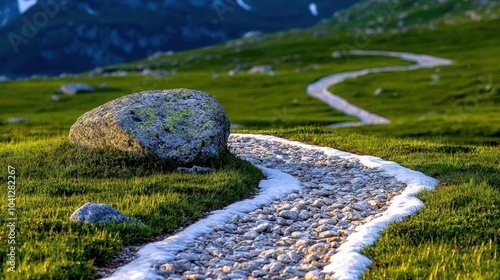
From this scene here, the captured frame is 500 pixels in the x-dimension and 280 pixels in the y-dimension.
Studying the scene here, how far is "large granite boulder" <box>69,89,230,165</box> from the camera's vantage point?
2203 cm

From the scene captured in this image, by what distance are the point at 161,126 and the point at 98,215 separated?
364 inches

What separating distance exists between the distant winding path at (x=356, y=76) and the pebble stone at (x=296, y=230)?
113 feet

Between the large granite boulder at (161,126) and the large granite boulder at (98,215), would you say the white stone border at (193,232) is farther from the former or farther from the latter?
the large granite boulder at (161,126)

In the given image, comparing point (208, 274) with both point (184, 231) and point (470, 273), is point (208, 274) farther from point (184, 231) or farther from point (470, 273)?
point (470, 273)

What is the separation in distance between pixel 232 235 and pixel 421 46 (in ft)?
461

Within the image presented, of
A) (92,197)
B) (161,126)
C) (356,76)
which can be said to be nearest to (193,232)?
(92,197)

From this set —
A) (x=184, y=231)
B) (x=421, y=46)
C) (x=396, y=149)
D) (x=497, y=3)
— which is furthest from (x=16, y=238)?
(x=497, y=3)

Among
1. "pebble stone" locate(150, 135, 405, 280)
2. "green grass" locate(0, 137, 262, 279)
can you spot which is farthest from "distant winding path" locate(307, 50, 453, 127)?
"green grass" locate(0, 137, 262, 279)

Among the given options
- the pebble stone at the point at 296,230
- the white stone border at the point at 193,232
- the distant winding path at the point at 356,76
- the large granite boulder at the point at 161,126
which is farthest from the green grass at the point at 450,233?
the distant winding path at the point at 356,76

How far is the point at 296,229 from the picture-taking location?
14.9m

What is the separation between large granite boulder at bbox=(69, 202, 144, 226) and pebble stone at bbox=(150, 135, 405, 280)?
2.05m

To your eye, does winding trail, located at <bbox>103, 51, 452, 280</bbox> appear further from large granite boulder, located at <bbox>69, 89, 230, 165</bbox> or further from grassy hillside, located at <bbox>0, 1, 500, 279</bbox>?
large granite boulder, located at <bbox>69, 89, 230, 165</bbox>

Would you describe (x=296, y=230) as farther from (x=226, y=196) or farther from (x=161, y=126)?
(x=161, y=126)

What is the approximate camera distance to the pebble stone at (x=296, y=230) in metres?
11.7
